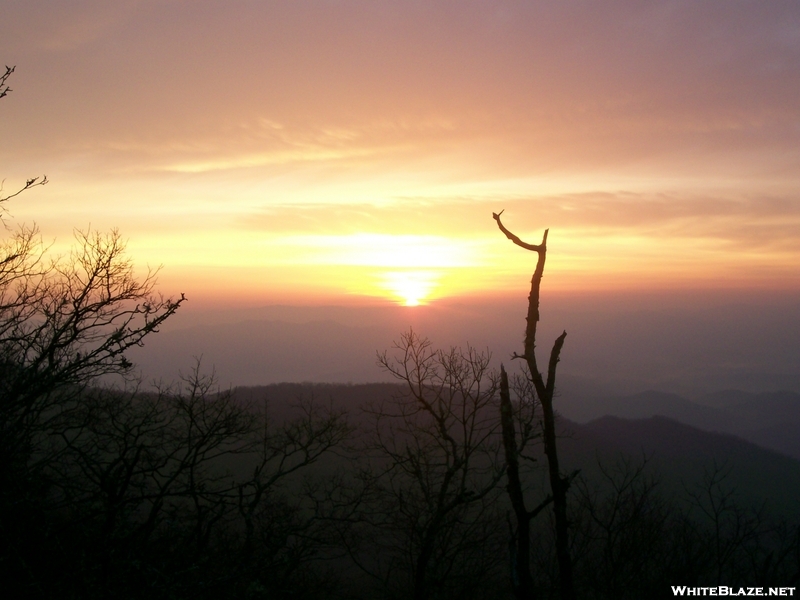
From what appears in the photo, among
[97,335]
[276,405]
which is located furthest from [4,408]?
[276,405]

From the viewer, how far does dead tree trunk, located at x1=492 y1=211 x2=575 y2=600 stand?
10.4 metres

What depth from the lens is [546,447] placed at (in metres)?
10.8

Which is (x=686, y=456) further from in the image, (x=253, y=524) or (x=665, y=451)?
(x=253, y=524)

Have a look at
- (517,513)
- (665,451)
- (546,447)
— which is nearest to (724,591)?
(517,513)

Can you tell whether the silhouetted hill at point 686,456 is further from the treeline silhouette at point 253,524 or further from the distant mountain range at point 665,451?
the treeline silhouette at point 253,524

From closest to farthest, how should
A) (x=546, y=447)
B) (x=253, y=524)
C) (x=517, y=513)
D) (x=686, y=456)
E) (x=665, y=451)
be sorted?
(x=546, y=447) < (x=517, y=513) < (x=253, y=524) < (x=686, y=456) < (x=665, y=451)

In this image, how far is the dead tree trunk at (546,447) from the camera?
10367 mm

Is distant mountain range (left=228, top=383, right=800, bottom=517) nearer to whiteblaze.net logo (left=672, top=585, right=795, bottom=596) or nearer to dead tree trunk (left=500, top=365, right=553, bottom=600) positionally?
whiteblaze.net logo (left=672, top=585, right=795, bottom=596)

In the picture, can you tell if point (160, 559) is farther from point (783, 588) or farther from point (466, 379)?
point (783, 588)

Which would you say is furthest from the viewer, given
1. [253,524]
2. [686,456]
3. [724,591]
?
[686,456]

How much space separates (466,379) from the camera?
14.3m

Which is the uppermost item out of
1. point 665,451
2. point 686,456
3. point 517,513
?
point 517,513

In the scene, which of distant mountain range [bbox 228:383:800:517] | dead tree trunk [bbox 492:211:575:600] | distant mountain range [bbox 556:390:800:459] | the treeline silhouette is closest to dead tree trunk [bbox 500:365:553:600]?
dead tree trunk [bbox 492:211:575:600]

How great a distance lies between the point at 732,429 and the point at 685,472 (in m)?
103
